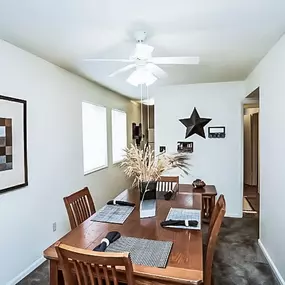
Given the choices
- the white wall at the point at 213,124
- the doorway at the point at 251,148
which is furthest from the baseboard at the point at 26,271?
the doorway at the point at 251,148

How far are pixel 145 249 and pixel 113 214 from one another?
0.78m

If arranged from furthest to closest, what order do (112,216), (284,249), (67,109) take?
(67,109), (284,249), (112,216)

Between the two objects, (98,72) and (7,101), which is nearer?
(7,101)

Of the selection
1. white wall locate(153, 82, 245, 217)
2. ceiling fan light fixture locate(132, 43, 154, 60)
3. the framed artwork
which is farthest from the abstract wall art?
white wall locate(153, 82, 245, 217)

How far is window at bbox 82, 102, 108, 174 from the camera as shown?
15.1ft

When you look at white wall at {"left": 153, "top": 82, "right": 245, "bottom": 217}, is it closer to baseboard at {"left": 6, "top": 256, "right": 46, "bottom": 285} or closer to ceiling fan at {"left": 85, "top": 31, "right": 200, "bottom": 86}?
ceiling fan at {"left": 85, "top": 31, "right": 200, "bottom": 86}

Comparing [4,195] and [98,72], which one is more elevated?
[98,72]

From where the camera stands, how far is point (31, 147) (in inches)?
115

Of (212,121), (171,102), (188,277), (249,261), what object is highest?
(171,102)

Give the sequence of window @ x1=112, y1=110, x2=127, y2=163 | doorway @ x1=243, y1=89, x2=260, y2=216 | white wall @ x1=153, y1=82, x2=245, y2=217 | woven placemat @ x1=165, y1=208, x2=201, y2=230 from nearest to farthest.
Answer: woven placemat @ x1=165, y1=208, x2=201, y2=230 → white wall @ x1=153, y1=82, x2=245, y2=217 → window @ x1=112, y1=110, x2=127, y2=163 → doorway @ x1=243, y1=89, x2=260, y2=216

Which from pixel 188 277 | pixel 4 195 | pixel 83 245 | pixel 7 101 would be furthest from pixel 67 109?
pixel 188 277

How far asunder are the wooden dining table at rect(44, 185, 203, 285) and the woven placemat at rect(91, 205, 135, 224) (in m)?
0.05

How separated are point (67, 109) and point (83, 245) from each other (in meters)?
2.36

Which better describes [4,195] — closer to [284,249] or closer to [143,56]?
[143,56]
